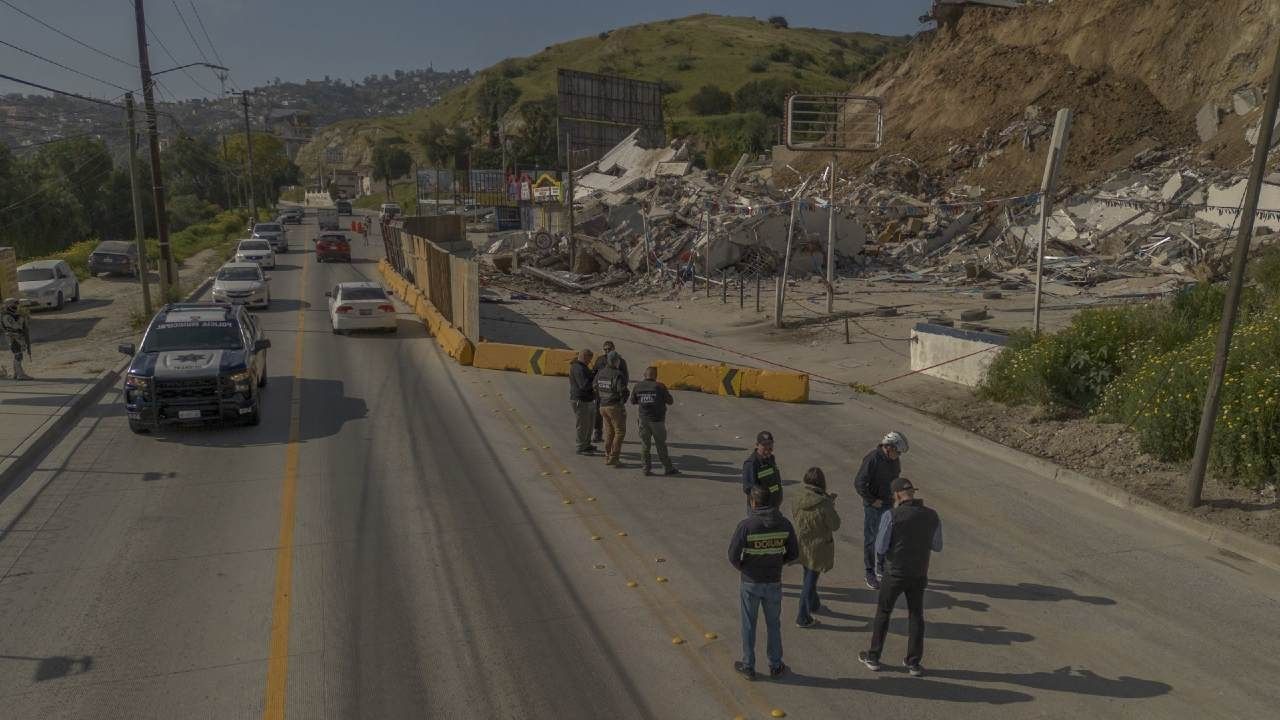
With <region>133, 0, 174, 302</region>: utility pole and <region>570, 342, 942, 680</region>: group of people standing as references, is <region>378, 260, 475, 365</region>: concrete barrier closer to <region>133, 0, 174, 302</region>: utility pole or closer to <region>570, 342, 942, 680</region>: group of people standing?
<region>133, 0, 174, 302</region>: utility pole

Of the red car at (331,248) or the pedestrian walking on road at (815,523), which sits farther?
the red car at (331,248)

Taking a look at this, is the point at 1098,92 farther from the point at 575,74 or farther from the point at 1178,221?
the point at 575,74

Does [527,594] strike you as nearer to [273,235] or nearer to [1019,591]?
[1019,591]

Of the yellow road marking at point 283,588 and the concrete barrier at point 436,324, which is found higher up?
the concrete barrier at point 436,324

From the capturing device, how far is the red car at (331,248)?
4769 centimetres

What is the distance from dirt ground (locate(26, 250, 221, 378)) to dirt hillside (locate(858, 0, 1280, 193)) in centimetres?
3686

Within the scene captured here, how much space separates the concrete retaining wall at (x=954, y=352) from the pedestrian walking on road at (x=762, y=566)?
1145 centimetres

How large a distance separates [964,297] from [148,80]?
26.9m

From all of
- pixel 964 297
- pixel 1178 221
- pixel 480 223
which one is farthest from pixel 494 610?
pixel 480 223

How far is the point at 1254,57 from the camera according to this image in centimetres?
4209

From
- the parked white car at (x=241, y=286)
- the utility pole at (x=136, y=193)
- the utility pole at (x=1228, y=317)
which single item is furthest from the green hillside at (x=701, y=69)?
the utility pole at (x=1228, y=317)

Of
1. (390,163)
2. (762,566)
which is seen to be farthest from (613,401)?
(390,163)

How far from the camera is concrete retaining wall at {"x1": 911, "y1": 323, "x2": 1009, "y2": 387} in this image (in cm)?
1805

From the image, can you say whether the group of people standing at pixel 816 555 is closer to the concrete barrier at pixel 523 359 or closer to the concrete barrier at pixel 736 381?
the concrete barrier at pixel 736 381
